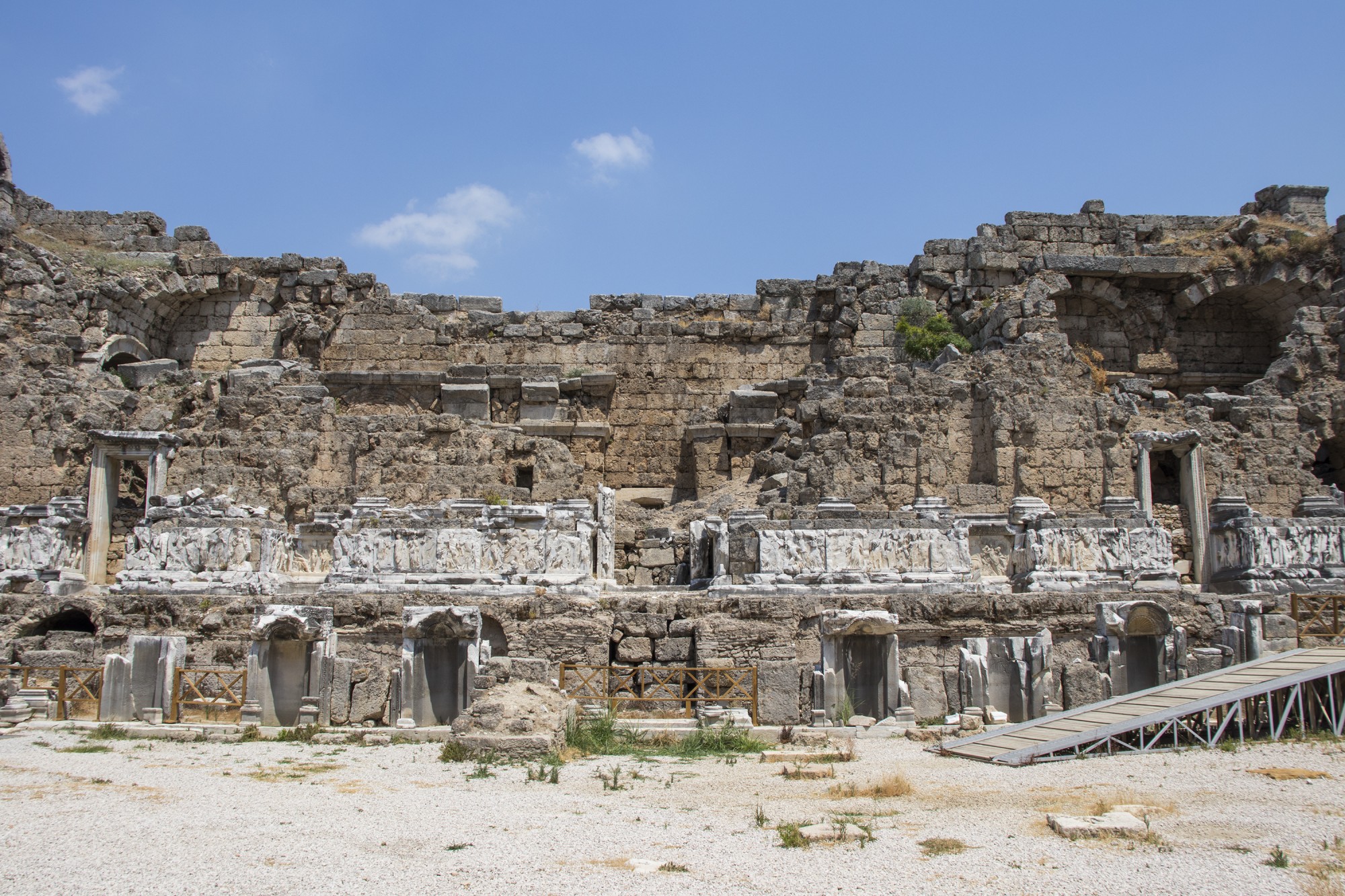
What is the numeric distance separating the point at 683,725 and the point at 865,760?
1.95 metres

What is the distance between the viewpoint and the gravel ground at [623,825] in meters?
5.91

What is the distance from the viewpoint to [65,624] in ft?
45.1

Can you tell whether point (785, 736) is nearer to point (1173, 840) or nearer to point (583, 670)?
point (583, 670)

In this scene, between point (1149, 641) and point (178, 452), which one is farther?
point (178, 452)

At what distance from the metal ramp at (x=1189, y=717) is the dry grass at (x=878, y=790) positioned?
4.50 feet

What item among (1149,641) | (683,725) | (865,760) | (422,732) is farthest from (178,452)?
(1149,641)

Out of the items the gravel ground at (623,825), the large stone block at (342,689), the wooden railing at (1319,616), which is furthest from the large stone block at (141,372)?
the wooden railing at (1319,616)

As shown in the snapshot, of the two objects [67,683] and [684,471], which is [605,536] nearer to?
[67,683]

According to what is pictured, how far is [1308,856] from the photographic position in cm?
627

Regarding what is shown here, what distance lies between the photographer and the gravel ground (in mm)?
5906

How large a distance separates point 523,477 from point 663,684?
22.0ft

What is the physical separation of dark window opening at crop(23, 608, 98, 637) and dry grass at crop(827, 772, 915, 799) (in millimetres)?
9325

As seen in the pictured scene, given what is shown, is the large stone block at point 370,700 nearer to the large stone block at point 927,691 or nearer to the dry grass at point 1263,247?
the large stone block at point 927,691

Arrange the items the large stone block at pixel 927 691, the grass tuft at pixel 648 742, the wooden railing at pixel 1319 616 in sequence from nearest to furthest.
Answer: the grass tuft at pixel 648 742 < the large stone block at pixel 927 691 < the wooden railing at pixel 1319 616
